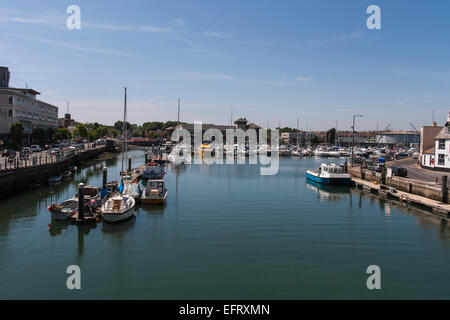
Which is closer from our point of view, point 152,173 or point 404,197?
point 404,197

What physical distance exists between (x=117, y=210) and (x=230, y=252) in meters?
11.2

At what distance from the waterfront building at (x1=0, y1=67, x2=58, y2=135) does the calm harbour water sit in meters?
52.2

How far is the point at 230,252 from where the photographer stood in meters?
21.8

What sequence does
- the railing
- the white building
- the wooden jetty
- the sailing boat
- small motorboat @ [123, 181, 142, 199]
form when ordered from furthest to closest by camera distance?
the white building, the railing, small motorboat @ [123, 181, 142, 199], the wooden jetty, the sailing boat

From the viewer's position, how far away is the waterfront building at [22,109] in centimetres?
7981

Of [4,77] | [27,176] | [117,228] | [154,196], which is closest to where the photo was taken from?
[117,228]

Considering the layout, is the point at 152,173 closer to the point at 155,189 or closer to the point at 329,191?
the point at 155,189

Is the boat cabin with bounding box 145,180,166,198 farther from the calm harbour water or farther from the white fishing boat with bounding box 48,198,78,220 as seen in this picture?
the white fishing boat with bounding box 48,198,78,220

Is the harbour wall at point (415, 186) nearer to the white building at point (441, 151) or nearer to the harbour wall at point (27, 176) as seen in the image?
the white building at point (441, 151)

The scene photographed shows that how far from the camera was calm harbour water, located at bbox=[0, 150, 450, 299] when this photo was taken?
55.4ft

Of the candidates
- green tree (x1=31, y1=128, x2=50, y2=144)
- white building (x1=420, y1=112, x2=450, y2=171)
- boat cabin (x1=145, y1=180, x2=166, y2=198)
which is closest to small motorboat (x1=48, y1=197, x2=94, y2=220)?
boat cabin (x1=145, y1=180, x2=166, y2=198)

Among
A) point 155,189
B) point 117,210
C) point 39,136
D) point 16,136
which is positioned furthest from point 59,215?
point 39,136
